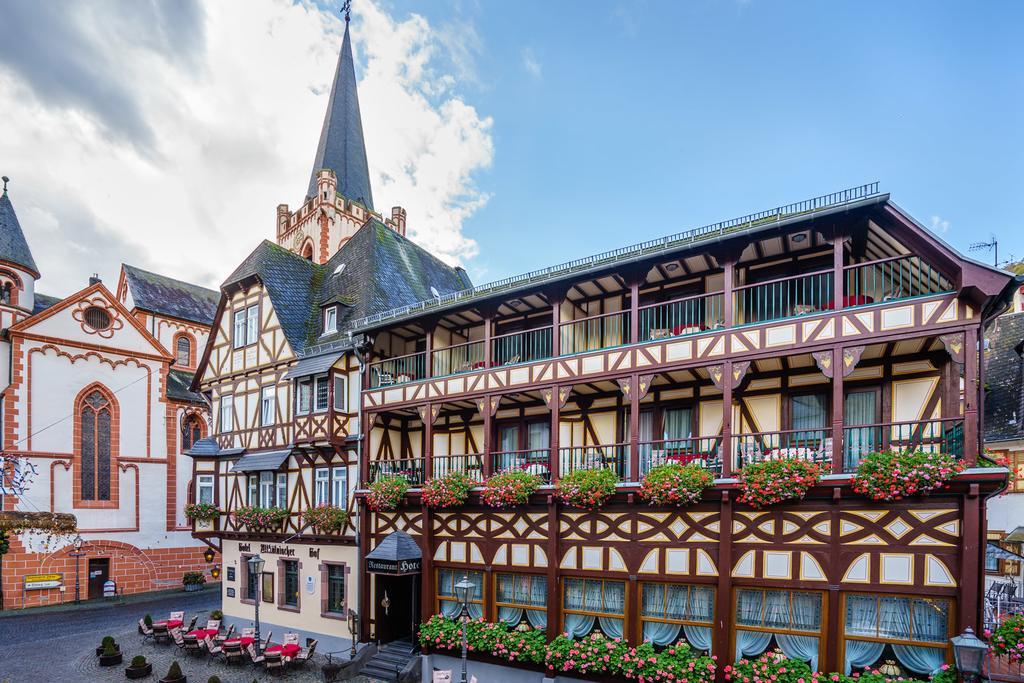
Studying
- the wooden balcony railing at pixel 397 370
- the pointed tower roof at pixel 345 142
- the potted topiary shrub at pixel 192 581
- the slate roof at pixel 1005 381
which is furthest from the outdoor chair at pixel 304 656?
the pointed tower roof at pixel 345 142

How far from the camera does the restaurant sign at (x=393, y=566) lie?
1577cm

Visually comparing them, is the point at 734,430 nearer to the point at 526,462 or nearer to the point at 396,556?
the point at 526,462

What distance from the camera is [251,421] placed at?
833 inches

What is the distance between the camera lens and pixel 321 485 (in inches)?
759

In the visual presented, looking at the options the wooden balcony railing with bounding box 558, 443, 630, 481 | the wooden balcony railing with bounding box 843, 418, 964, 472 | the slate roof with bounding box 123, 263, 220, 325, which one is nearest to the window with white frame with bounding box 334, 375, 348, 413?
the wooden balcony railing with bounding box 558, 443, 630, 481

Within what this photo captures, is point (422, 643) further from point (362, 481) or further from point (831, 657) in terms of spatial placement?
point (831, 657)

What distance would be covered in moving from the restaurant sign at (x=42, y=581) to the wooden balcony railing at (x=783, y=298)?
97.1ft

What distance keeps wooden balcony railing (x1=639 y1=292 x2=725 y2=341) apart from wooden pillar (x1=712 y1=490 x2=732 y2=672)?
3.82m

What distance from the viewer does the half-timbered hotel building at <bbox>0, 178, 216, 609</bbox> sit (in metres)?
25.8

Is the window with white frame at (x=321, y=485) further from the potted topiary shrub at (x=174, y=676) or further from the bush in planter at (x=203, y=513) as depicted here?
the potted topiary shrub at (x=174, y=676)

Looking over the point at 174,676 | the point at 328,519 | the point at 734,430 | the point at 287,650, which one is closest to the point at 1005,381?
the point at 734,430

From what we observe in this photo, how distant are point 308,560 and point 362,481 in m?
3.80

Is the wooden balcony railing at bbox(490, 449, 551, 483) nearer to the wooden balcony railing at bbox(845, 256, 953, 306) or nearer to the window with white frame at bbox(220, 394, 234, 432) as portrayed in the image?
the wooden balcony railing at bbox(845, 256, 953, 306)

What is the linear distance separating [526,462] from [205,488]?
627 inches
